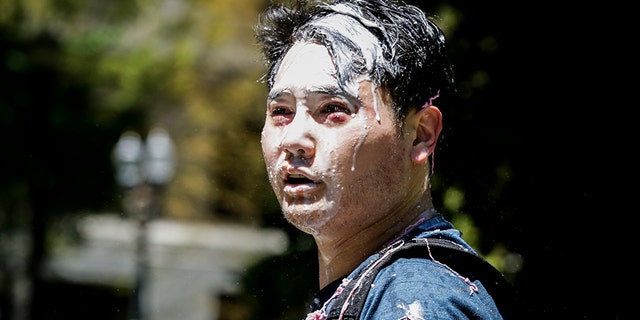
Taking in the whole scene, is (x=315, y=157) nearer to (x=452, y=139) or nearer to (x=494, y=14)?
(x=452, y=139)

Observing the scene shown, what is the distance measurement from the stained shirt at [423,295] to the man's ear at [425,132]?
0.33m

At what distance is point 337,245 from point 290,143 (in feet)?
0.86

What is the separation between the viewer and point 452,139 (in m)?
3.65

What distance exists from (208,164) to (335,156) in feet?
39.5

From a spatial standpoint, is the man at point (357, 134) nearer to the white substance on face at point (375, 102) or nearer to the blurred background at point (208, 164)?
the white substance on face at point (375, 102)

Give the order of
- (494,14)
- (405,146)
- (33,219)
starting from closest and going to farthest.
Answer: (405,146)
(494,14)
(33,219)

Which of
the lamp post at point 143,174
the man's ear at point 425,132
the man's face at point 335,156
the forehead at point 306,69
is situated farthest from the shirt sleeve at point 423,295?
the lamp post at point 143,174

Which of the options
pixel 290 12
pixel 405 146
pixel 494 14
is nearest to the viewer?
pixel 405 146

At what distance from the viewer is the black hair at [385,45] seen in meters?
2.10

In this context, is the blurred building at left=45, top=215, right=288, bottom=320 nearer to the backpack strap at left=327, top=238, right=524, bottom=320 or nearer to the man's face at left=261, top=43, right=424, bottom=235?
the man's face at left=261, top=43, right=424, bottom=235

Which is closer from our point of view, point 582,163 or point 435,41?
point 435,41

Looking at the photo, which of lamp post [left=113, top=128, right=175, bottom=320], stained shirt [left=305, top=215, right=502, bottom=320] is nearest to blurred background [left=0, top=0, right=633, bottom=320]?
lamp post [left=113, top=128, right=175, bottom=320]

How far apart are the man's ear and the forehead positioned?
0.74 ft

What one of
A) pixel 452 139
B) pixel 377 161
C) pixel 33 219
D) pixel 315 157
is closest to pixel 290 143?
pixel 315 157
